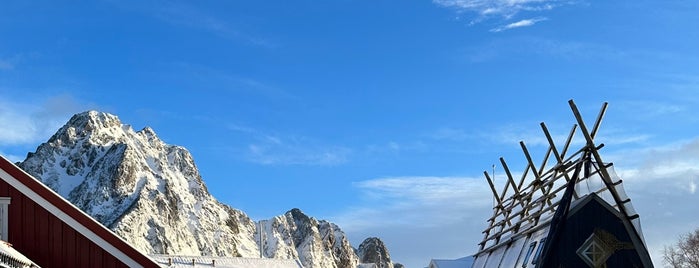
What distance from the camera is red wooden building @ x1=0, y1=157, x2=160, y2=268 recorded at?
870 inches

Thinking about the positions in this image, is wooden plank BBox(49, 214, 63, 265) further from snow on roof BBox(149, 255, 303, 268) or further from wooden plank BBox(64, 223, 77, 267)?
snow on roof BBox(149, 255, 303, 268)

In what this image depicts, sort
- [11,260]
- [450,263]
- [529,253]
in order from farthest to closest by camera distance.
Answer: [450,263], [529,253], [11,260]

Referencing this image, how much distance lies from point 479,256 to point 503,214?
2444 mm

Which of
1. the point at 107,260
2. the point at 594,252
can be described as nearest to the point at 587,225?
the point at 594,252

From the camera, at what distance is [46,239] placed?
72.7 ft

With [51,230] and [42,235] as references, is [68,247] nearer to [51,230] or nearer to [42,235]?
[51,230]

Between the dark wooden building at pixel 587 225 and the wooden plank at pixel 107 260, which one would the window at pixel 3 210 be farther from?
the dark wooden building at pixel 587 225

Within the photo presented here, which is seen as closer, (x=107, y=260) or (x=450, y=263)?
(x=107, y=260)

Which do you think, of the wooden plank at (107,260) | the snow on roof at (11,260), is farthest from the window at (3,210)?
the snow on roof at (11,260)

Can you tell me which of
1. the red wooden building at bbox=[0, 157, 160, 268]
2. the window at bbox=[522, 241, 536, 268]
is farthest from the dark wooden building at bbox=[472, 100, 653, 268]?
the red wooden building at bbox=[0, 157, 160, 268]

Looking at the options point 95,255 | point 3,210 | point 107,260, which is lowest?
point 107,260

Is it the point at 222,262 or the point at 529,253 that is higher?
the point at 222,262

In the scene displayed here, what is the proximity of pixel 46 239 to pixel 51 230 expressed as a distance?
0.24 meters

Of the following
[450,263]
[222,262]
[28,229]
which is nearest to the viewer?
[28,229]
